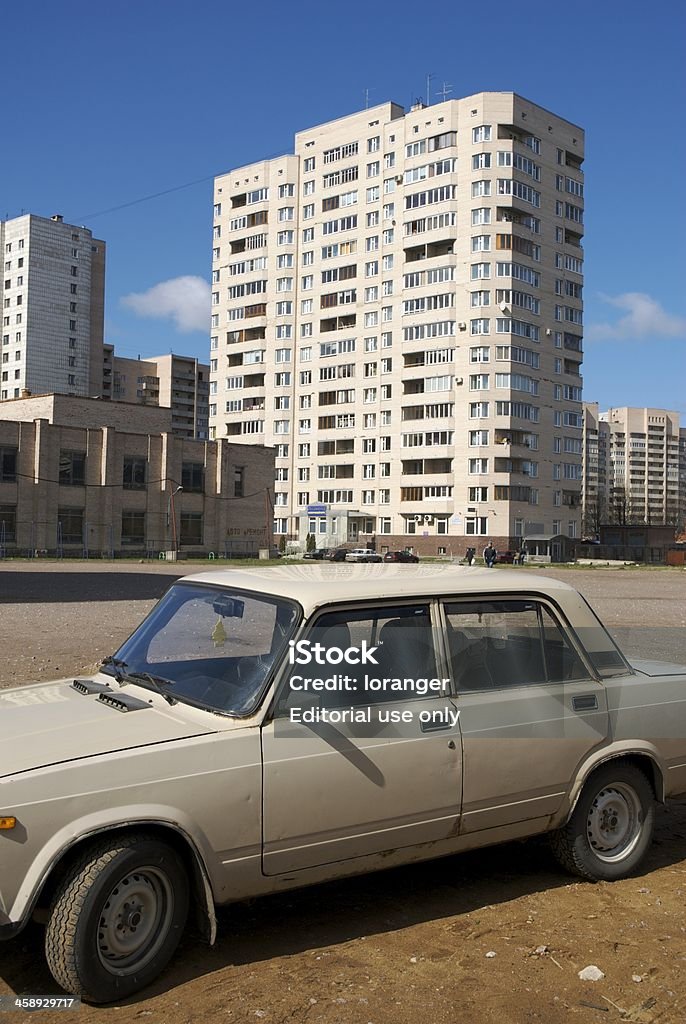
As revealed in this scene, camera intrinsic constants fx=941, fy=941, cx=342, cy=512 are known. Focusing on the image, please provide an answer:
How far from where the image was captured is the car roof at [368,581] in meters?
4.45

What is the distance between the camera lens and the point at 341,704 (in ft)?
A: 14.1

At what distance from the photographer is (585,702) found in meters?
5.02

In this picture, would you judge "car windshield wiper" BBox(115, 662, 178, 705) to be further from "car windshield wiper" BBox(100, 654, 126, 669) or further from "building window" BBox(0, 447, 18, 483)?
"building window" BBox(0, 447, 18, 483)

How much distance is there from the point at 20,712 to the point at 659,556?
3820 inches

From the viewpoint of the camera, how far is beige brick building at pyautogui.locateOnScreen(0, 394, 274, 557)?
209 feet

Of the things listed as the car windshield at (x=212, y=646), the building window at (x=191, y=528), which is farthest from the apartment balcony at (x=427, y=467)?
the car windshield at (x=212, y=646)

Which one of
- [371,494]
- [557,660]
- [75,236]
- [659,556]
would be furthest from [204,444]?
[557,660]

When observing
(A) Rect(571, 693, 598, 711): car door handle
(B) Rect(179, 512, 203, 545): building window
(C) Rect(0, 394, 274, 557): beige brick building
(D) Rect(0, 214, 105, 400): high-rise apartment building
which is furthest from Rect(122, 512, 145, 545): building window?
(A) Rect(571, 693, 598, 711): car door handle

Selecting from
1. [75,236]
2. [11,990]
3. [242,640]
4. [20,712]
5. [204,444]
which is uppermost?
[75,236]

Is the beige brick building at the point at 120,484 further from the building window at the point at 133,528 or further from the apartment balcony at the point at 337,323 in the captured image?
the apartment balcony at the point at 337,323

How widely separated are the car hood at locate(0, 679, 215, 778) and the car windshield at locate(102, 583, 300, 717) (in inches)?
6.5

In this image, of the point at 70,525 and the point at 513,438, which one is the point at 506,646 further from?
the point at 513,438

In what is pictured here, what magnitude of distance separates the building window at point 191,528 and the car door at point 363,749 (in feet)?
225

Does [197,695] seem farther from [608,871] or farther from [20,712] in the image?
[608,871]
